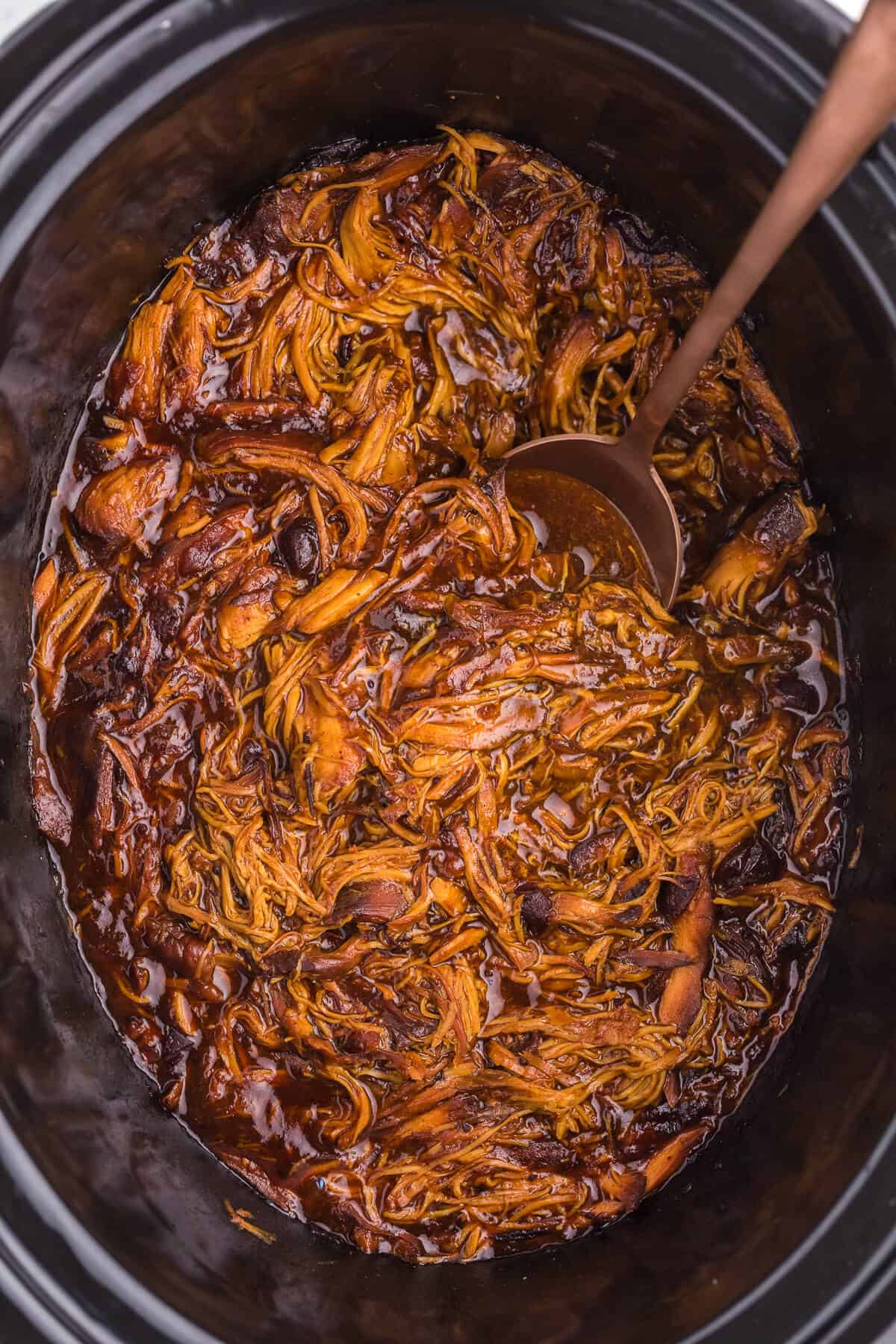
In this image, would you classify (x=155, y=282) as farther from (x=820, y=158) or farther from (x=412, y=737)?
(x=820, y=158)

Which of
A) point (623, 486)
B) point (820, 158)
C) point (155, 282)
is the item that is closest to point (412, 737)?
point (623, 486)

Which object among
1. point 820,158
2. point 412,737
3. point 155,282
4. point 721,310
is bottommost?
point 412,737

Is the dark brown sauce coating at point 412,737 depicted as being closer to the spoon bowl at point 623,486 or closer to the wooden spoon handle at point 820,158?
the spoon bowl at point 623,486

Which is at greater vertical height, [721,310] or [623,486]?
[721,310]

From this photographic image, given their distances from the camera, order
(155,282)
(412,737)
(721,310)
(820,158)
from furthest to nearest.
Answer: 1. (155,282)
2. (412,737)
3. (721,310)
4. (820,158)

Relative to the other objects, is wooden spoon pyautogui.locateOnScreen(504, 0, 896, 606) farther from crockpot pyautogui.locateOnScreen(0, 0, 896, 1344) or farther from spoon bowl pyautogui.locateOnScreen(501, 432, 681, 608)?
crockpot pyautogui.locateOnScreen(0, 0, 896, 1344)
